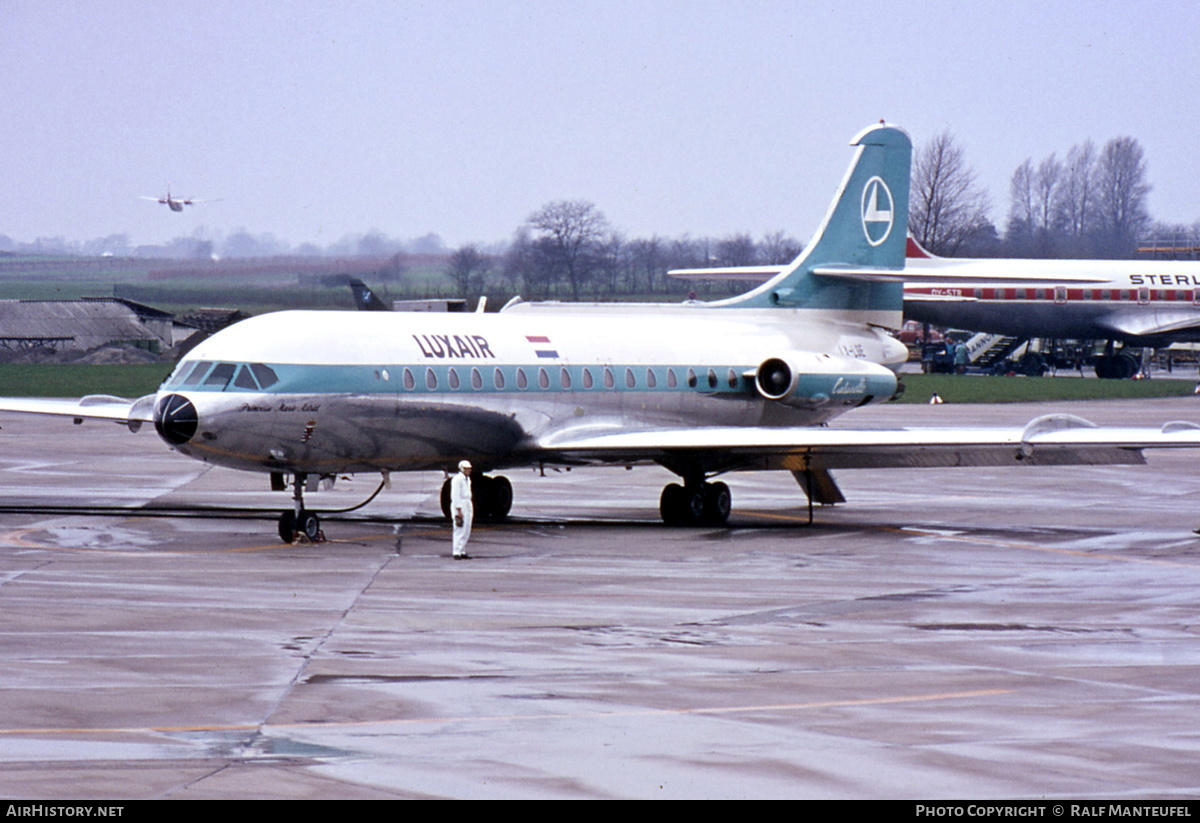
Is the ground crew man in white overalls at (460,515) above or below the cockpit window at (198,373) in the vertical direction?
below

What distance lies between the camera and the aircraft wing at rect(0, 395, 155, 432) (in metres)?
27.4

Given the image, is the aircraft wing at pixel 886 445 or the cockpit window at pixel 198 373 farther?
the aircraft wing at pixel 886 445

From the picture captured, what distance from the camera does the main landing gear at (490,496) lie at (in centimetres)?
2730

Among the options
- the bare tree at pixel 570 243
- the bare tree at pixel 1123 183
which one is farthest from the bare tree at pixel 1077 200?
the bare tree at pixel 570 243

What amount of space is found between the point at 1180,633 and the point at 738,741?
688 cm

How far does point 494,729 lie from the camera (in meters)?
11.6

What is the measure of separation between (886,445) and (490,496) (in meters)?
6.87

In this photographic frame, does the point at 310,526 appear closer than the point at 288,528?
No

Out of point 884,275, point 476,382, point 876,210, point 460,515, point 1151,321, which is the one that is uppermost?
point 876,210

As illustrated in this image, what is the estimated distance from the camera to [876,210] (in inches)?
1282

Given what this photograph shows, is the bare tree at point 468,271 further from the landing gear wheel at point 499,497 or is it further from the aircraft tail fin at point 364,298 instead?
the landing gear wheel at point 499,497

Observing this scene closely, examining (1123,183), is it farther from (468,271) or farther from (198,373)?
(198,373)


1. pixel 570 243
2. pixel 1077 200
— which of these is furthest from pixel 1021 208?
pixel 570 243
